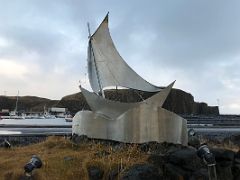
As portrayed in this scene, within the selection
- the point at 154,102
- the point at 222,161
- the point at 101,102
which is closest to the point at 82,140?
the point at 101,102

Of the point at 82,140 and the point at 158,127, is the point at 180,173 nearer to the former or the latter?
the point at 158,127

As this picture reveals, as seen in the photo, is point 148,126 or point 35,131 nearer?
point 148,126

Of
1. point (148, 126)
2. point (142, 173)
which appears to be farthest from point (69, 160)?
point (148, 126)

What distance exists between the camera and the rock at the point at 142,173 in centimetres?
1850

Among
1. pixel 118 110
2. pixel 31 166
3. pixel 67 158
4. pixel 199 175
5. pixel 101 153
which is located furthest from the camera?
pixel 118 110

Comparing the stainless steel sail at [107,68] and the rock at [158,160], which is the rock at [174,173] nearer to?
the rock at [158,160]

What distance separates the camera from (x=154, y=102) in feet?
92.0

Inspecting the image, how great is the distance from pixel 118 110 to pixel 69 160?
638 cm

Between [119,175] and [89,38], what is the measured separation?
16.5 m

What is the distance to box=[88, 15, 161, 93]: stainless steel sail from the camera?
32.6m

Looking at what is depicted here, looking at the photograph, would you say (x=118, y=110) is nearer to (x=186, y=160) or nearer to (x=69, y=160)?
(x=69, y=160)

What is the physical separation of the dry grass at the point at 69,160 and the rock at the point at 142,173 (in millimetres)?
1700

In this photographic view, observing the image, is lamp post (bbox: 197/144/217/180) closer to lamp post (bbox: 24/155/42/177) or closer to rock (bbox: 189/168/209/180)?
rock (bbox: 189/168/209/180)

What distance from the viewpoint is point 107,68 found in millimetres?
32906
